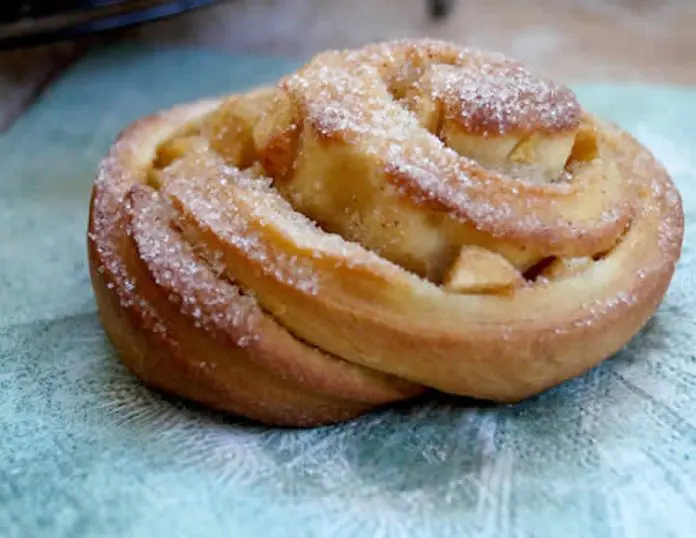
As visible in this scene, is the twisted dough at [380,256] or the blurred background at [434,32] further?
the blurred background at [434,32]

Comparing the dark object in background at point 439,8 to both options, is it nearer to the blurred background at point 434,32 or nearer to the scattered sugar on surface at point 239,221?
the blurred background at point 434,32

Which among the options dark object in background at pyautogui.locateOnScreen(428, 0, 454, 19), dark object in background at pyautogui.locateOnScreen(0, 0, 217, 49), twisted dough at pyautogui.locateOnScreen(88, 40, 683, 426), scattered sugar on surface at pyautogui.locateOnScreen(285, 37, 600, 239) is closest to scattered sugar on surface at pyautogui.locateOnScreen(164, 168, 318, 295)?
twisted dough at pyautogui.locateOnScreen(88, 40, 683, 426)

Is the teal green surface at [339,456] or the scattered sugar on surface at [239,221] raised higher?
the scattered sugar on surface at [239,221]

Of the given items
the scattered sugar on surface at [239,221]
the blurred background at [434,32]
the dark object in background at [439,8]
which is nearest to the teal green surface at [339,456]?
the scattered sugar on surface at [239,221]

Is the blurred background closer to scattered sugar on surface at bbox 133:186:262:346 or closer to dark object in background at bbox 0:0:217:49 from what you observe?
dark object in background at bbox 0:0:217:49

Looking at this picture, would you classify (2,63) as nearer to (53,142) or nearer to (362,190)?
(53,142)

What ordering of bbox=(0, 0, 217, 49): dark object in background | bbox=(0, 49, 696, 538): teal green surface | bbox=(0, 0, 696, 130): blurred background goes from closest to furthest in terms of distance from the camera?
bbox=(0, 49, 696, 538): teal green surface
bbox=(0, 0, 217, 49): dark object in background
bbox=(0, 0, 696, 130): blurred background
